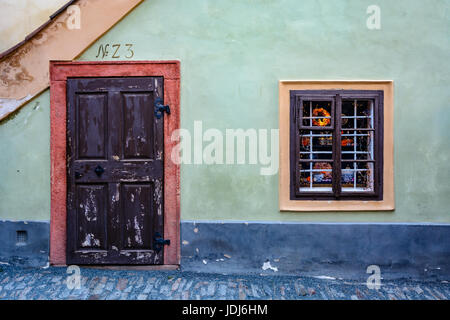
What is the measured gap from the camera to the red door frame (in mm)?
4648

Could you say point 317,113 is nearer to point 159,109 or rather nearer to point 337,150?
point 337,150

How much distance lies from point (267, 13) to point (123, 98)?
2.25 m

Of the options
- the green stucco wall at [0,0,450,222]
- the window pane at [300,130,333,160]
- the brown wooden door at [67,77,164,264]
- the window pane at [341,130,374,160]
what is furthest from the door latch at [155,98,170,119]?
the window pane at [341,130,374,160]

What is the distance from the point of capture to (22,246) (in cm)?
470

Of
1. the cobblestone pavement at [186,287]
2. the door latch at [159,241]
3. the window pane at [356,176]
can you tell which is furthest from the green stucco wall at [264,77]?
the cobblestone pavement at [186,287]

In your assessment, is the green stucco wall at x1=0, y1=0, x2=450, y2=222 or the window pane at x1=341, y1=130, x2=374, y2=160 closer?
the green stucco wall at x1=0, y1=0, x2=450, y2=222

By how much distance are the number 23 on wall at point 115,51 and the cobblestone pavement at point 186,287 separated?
114 inches

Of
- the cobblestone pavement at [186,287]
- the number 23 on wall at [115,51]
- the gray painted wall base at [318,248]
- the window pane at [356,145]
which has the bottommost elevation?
the cobblestone pavement at [186,287]

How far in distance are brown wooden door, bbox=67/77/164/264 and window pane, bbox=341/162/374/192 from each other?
8.29 ft

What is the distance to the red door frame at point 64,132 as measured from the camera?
465 centimetres

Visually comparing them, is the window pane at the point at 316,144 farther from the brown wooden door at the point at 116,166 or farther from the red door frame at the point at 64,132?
the brown wooden door at the point at 116,166

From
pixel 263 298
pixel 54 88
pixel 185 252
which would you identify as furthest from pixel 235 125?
pixel 54 88

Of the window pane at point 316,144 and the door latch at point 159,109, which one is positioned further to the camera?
the window pane at point 316,144

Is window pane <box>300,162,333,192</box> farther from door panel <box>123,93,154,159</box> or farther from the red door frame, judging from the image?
door panel <box>123,93,154,159</box>
